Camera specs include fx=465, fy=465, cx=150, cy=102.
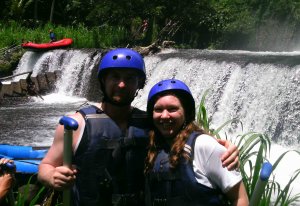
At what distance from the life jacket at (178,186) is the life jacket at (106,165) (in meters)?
0.09

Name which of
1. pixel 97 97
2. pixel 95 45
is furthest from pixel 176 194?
pixel 95 45

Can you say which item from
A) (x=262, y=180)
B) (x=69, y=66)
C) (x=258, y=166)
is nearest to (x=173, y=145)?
(x=262, y=180)

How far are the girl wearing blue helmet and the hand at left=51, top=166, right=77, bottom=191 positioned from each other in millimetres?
327

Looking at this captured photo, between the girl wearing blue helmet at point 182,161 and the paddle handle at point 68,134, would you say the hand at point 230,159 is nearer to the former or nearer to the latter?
the girl wearing blue helmet at point 182,161

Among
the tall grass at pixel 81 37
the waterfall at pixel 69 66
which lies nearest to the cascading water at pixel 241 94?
the waterfall at pixel 69 66

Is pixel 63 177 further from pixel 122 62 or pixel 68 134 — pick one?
pixel 122 62

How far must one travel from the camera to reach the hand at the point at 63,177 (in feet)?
5.48

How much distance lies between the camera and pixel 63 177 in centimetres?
167

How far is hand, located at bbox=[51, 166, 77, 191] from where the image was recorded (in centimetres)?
167

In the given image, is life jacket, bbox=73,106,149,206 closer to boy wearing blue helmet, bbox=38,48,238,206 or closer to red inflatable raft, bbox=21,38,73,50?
boy wearing blue helmet, bbox=38,48,238,206

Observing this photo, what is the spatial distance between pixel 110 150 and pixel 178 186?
1.05ft

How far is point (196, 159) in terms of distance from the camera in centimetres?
176

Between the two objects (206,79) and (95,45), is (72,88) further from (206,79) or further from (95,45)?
(206,79)

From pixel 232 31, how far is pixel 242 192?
19441 mm
